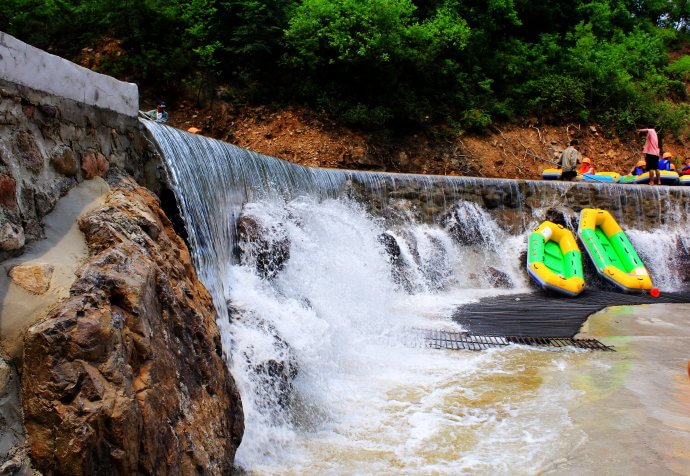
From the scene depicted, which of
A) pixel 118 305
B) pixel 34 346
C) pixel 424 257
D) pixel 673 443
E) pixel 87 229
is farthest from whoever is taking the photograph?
pixel 424 257

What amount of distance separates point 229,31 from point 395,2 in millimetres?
3911

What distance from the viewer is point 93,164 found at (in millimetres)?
3377

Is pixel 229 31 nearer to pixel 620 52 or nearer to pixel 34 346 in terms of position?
pixel 620 52

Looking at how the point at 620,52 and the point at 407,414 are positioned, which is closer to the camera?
the point at 407,414

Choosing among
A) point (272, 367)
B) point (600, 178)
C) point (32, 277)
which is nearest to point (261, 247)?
point (272, 367)

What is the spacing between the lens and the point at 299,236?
6.73 meters

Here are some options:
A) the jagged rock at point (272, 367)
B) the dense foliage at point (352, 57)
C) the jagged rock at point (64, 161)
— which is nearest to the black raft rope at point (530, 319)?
the jagged rock at point (272, 367)

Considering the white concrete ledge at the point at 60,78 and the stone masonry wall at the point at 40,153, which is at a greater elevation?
the white concrete ledge at the point at 60,78

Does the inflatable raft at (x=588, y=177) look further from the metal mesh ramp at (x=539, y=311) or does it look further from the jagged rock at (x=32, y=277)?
the jagged rock at (x=32, y=277)

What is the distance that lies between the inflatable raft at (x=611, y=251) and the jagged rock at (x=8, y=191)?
9566 millimetres

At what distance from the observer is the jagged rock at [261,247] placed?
19.0ft

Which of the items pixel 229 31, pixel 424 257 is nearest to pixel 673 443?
pixel 424 257

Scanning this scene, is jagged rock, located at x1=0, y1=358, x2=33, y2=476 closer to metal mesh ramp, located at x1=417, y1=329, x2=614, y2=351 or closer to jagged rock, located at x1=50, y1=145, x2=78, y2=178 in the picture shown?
jagged rock, located at x1=50, y1=145, x2=78, y2=178

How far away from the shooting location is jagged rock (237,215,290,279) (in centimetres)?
580
